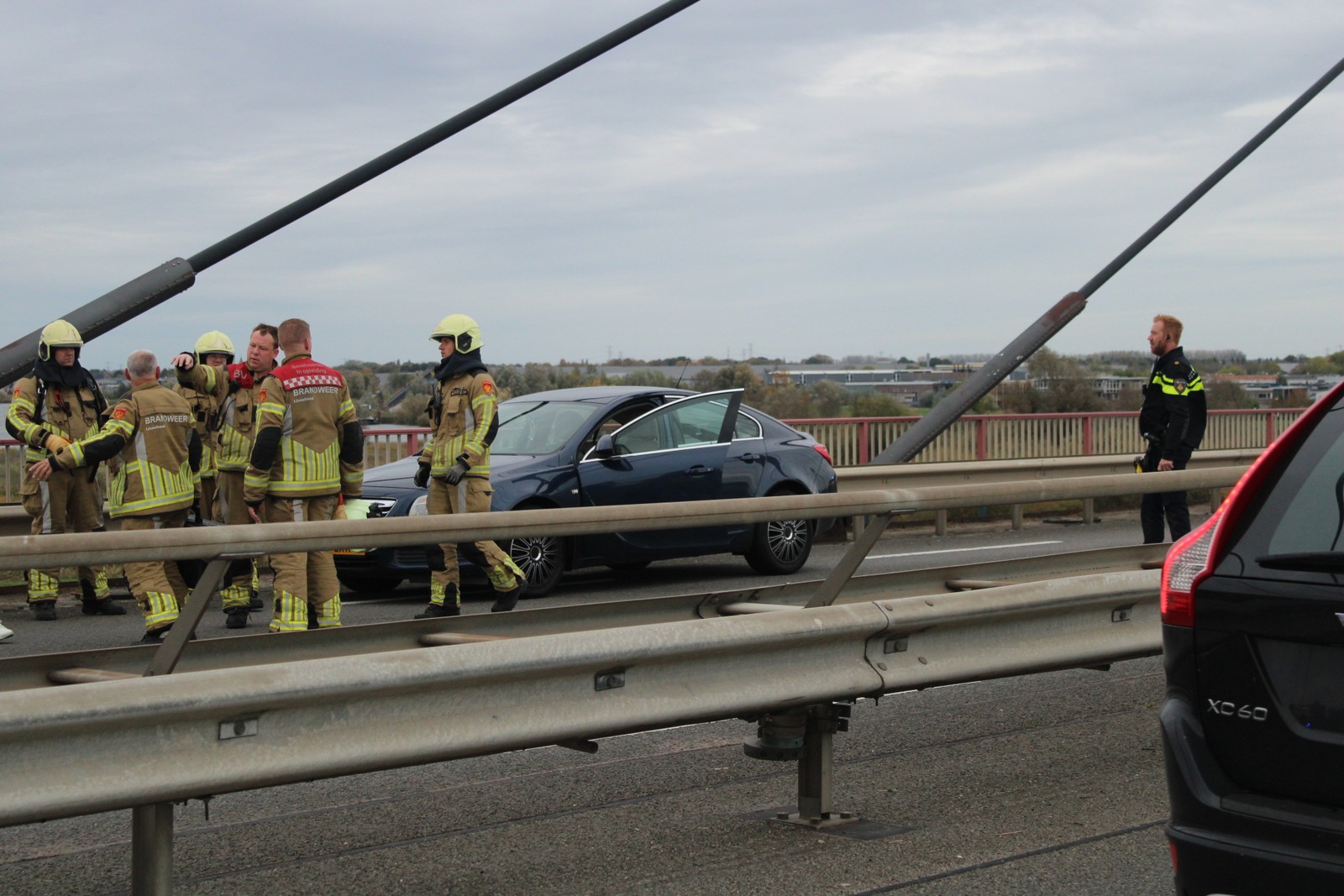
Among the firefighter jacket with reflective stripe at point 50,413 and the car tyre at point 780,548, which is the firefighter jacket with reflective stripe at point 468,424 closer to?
the firefighter jacket with reflective stripe at point 50,413

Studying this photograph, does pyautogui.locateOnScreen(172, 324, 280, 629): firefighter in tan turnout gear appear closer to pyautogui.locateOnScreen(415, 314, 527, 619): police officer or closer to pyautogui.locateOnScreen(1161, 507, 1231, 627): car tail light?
pyautogui.locateOnScreen(415, 314, 527, 619): police officer

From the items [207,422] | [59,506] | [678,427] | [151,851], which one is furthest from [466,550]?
[151,851]

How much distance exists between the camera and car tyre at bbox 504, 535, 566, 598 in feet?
37.0

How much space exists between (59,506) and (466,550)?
3097mm

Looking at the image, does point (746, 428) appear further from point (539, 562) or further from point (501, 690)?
point (501, 690)

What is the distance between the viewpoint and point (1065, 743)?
6344mm

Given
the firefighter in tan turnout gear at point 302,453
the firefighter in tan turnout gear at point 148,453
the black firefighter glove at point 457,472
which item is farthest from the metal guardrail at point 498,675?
the firefighter in tan turnout gear at point 148,453

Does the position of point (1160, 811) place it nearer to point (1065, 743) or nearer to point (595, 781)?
point (1065, 743)

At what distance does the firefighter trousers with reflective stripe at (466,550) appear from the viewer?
9750mm

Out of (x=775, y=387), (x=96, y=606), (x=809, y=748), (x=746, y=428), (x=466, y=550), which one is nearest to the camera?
(x=809, y=748)

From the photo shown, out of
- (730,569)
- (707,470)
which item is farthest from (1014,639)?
(730,569)

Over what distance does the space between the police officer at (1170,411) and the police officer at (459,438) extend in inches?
197

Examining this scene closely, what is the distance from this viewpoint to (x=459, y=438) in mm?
10094

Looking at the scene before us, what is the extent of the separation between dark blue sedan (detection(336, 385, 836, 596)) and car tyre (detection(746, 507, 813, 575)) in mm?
11
